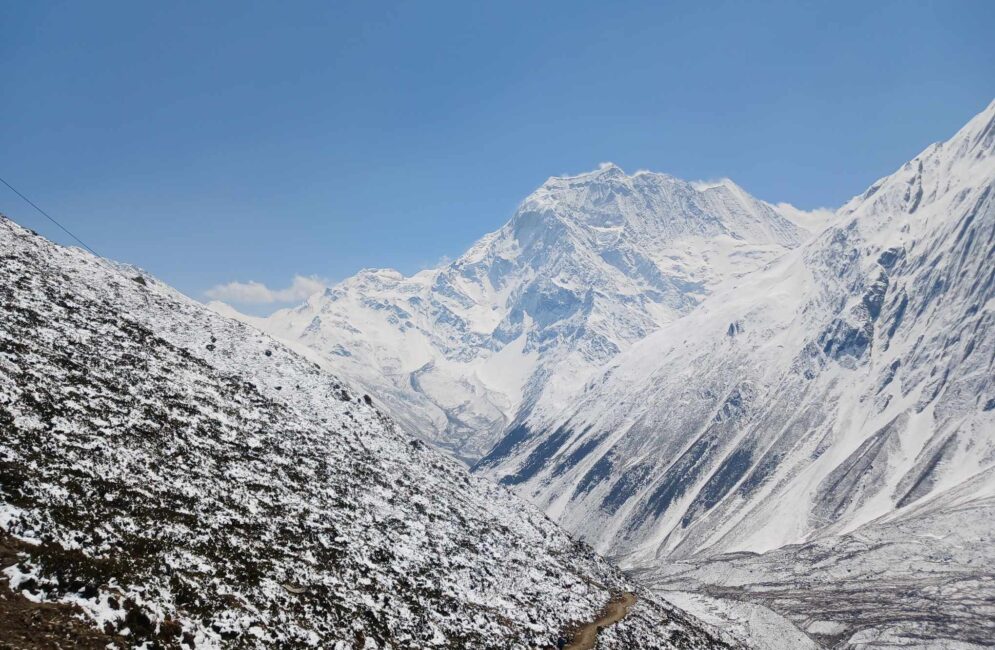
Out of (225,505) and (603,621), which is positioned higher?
(603,621)

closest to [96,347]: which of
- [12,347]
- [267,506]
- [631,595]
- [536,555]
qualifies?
[12,347]

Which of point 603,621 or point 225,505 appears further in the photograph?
point 603,621

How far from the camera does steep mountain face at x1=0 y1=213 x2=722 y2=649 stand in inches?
1150

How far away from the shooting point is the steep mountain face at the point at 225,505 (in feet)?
95.8

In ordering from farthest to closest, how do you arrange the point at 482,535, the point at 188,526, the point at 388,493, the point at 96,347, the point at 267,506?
the point at 482,535 < the point at 388,493 < the point at 96,347 < the point at 267,506 < the point at 188,526

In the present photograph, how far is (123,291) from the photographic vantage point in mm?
68875

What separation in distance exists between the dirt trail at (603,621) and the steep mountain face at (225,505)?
4.02 ft

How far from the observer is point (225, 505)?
131 feet

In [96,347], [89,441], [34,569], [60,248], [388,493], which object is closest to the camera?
[34,569]

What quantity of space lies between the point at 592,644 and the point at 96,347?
4642 cm

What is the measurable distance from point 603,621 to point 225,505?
36370 mm

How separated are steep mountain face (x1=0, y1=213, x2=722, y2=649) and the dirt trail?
123 cm

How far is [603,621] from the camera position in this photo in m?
58.8

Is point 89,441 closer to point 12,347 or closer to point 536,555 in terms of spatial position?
point 12,347
